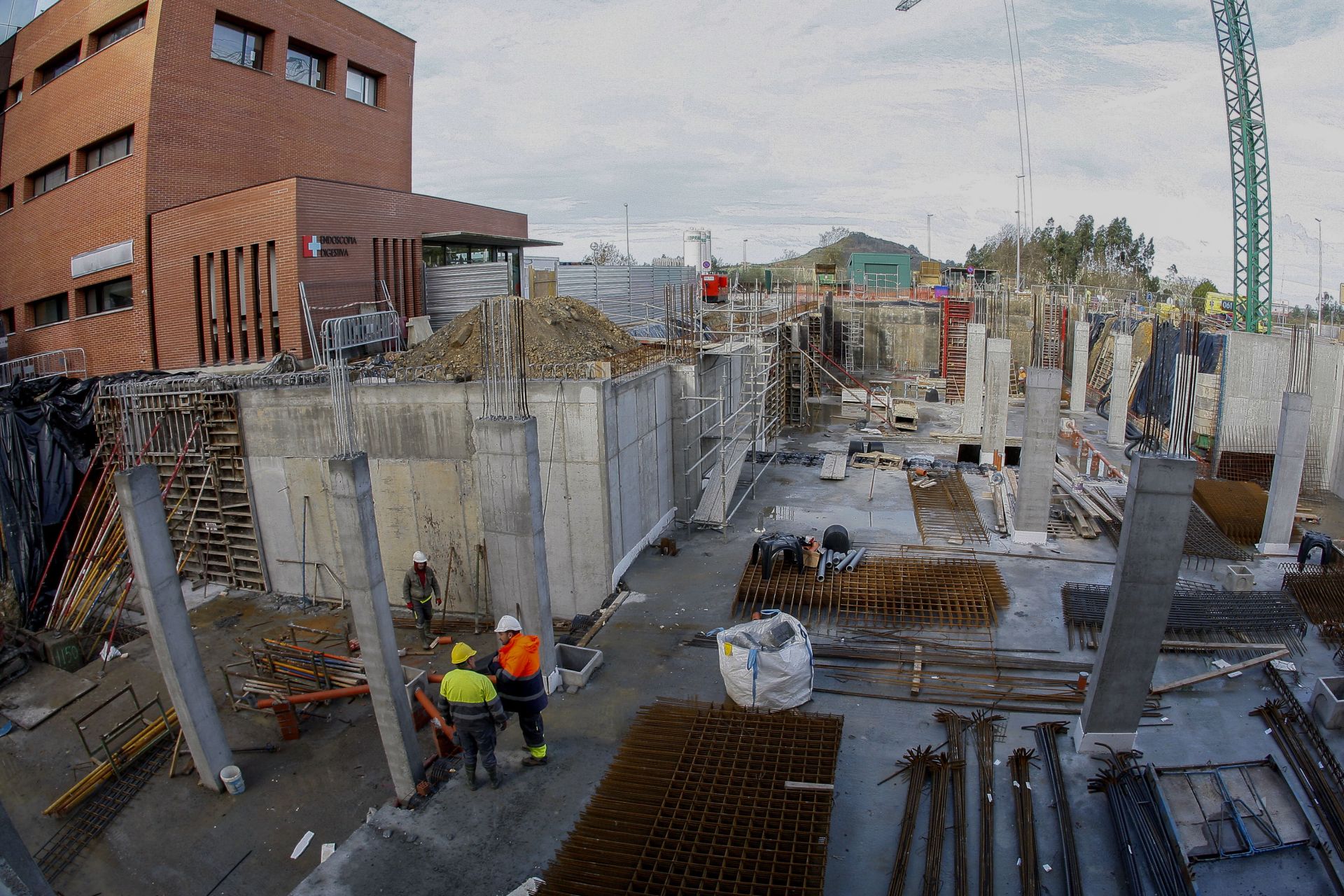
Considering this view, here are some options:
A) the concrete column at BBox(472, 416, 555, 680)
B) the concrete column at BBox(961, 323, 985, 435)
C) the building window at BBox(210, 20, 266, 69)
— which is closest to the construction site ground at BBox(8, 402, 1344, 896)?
Answer: the concrete column at BBox(472, 416, 555, 680)

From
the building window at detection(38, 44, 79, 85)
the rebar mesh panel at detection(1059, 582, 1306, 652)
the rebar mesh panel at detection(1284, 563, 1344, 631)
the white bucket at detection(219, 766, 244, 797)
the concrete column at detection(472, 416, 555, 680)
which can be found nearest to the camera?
the concrete column at detection(472, 416, 555, 680)

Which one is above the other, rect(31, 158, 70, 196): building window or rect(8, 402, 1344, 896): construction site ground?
rect(31, 158, 70, 196): building window

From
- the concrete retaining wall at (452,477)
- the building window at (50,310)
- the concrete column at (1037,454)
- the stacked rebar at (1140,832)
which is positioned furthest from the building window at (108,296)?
the stacked rebar at (1140,832)

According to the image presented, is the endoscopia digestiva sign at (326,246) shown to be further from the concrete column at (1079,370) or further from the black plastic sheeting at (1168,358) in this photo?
the concrete column at (1079,370)

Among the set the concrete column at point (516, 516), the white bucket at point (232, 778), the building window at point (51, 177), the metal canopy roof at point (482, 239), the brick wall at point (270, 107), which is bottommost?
the white bucket at point (232, 778)

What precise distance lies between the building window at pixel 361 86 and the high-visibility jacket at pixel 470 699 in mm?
23182

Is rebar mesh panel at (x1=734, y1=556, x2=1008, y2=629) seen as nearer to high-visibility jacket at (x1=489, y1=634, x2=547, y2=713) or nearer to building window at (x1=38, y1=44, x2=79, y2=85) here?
high-visibility jacket at (x1=489, y1=634, x2=547, y2=713)

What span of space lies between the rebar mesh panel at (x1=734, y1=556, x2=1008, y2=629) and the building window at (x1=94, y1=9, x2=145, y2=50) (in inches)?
842

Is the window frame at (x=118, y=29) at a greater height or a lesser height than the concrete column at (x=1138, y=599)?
greater

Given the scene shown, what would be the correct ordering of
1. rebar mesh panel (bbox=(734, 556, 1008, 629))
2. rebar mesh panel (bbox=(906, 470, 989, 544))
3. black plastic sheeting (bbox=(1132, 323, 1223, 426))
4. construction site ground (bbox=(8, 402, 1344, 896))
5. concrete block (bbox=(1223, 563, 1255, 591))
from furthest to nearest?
black plastic sheeting (bbox=(1132, 323, 1223, 426)) → rebar mesh panel (bbox=(906, 470, 989, 544)) → concrete block (bbox=(1223, 563, 1255, 591)) → rebar mesh panel (bbox=(734, 556, 1008, 629)) → construction site ground (bbox=(8, 402, 1344, 896))

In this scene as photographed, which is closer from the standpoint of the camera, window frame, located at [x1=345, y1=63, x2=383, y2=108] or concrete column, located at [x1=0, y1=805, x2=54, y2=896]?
concrete column, located at [x1=0, y1=805, x2=54, y2=896]

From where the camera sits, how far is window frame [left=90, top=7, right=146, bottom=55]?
20.1m

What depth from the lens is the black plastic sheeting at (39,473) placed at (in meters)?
15.9

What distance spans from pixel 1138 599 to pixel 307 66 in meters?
25.3
